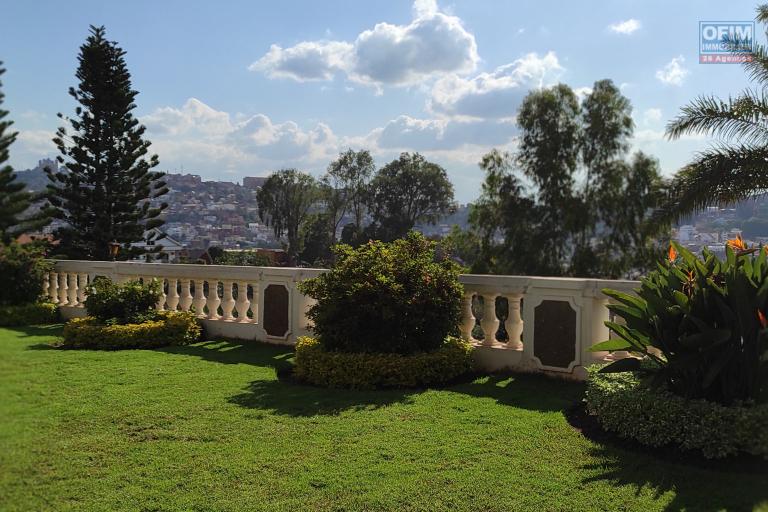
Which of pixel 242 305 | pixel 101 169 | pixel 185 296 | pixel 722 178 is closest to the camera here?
pixel 101 169

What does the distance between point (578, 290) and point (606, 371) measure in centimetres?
153

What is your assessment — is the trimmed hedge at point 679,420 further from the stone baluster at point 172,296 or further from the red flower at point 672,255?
the stone baluster at point 172,296

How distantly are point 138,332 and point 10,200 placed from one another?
7242 mm

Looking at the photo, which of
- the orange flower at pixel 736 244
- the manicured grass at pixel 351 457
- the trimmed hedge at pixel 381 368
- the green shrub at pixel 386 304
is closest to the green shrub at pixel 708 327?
the orange flower at pixel 736 244

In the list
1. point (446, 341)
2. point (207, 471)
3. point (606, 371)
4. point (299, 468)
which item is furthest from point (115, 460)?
point (446, 341)

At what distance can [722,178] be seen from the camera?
35.7ft

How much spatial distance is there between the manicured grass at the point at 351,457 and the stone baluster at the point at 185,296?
13.2ft

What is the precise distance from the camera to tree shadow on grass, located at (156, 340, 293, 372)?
6.70 metres

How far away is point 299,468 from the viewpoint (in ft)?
10.9

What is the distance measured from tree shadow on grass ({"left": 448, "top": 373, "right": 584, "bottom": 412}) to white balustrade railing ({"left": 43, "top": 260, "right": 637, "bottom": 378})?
0.62 ft

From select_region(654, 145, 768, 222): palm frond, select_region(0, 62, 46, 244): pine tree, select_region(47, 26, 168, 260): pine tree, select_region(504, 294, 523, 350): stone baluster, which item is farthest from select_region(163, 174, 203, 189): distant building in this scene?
select_region(654, 145, 768, 222): palm frond

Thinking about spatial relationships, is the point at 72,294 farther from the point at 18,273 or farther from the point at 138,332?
the point at 18,273

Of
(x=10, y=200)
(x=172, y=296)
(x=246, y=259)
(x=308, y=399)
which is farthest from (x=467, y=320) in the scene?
(x=246, y=259)

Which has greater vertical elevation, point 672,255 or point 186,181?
point 186,181
